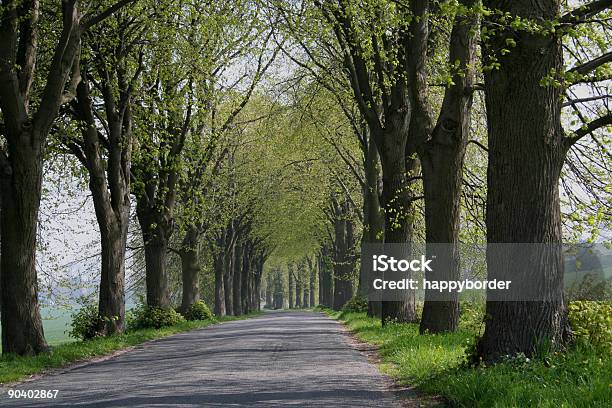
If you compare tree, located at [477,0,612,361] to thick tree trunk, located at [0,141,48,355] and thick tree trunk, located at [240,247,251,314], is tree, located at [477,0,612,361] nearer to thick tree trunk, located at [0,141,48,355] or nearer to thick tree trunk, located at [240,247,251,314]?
thick tree trunk, located at [0,141,48,355]

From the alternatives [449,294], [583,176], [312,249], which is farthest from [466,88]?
[312,249]

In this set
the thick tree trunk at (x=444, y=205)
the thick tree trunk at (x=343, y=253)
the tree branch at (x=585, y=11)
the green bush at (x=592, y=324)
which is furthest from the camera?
the thick tree trunk at (x=343, y=253)

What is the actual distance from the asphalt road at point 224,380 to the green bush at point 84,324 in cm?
373

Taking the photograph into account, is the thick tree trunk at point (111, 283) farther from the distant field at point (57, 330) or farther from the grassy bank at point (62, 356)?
the distant field at point (57, 330)

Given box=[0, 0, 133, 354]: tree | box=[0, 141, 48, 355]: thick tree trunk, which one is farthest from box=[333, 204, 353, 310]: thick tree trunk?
box=[0, 141, 48, 355]: thick tree trunk

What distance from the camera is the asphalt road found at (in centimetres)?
892

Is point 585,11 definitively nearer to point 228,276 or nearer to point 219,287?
point 219,287

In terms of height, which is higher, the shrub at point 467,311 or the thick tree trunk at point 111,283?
the thick tree trunk at point 111,283

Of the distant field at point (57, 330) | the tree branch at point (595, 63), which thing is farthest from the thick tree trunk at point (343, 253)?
the tree branch at point (595, 63)

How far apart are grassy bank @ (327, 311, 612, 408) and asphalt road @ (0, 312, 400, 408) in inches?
25.1

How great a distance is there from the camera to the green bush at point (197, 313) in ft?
118

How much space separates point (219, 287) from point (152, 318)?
1965 centimetres

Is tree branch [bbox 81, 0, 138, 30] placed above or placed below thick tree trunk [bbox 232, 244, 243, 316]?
above

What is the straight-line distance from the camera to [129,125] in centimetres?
2233
